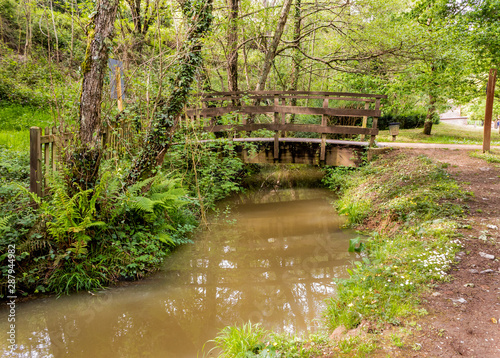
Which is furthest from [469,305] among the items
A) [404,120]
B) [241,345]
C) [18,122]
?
[404,120]

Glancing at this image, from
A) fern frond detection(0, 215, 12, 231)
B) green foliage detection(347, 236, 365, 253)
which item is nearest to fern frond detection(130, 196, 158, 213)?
fern frond detection(0, 215, 12, 231)

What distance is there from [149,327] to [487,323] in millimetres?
3615

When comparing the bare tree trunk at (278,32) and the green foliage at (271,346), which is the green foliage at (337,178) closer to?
the bare tree trunk at (278,32)

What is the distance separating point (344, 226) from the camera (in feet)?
24.6

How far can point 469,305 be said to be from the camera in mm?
3439

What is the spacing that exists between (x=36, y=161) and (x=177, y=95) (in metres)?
2.91

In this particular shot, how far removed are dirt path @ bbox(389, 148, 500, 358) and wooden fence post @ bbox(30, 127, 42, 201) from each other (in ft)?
16.7

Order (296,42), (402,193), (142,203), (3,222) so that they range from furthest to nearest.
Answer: (296,42) < (402,193) < (142,203) < (3,222)

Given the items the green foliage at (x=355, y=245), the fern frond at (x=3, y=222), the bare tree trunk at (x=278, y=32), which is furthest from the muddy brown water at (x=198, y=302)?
the bare tree trunk at (x=278, y=32)

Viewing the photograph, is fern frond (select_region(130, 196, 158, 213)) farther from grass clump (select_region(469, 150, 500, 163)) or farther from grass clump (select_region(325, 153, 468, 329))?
grass clump (select_region(469, 150, 500, 163))

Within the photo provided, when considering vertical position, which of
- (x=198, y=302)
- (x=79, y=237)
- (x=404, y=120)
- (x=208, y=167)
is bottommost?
(x=198, y=302)

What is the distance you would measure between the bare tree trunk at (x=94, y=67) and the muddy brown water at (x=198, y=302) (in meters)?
2.33

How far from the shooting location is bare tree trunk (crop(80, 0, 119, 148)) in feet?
15.8

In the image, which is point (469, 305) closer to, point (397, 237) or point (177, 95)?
point (397, 237)
